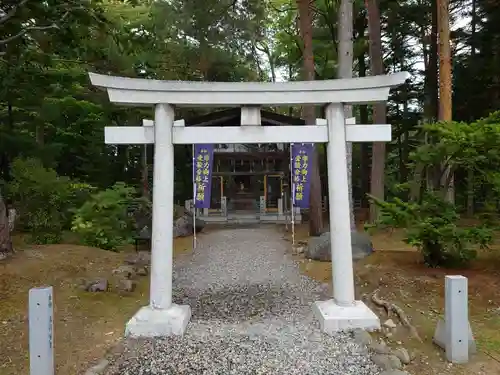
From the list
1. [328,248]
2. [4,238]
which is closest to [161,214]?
[4,238]

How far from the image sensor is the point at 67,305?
586cm

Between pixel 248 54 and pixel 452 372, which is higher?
pixel 248 54

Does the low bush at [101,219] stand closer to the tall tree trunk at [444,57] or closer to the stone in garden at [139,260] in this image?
the stone in garden at [139,260]

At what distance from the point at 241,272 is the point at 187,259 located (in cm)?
225

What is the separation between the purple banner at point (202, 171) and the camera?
19.7ft

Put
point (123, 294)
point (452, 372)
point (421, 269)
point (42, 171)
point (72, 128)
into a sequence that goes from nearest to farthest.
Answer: point (452, 372), point (123, 294), point (421, 269), point (42, 171), point (72, 128)

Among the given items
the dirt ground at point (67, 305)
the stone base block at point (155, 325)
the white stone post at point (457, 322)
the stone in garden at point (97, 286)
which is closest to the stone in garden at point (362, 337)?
the white stone post at point (457, 322)

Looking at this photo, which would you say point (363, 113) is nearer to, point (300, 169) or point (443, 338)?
point (300, 169)

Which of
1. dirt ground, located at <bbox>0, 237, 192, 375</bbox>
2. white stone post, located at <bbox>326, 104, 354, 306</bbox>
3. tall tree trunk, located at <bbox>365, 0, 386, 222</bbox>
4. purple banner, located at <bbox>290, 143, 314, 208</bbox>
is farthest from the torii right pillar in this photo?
tall tree trunk, located at <bbox>365, 0, 386, 222</bbox>

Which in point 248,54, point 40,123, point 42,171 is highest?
point 248,54

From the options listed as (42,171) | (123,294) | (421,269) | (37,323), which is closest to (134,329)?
(37,323)

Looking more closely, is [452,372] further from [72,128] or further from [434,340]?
[72,128]

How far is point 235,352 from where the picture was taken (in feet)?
14.2

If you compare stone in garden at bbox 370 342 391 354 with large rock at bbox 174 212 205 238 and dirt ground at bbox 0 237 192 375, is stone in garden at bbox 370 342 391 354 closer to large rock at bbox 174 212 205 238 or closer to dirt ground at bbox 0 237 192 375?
dirt ground at bbox 0 237 192 375
